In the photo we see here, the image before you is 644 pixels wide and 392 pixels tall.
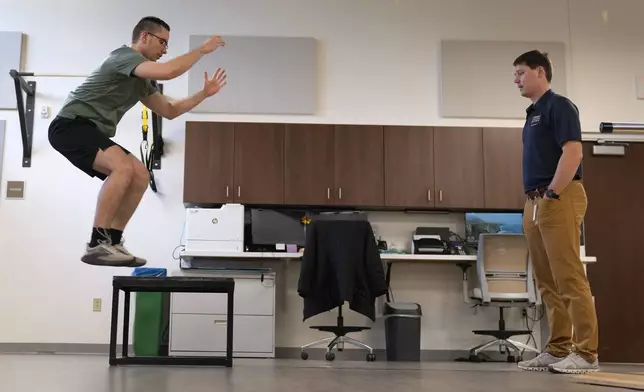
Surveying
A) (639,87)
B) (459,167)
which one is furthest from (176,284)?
(639,87)

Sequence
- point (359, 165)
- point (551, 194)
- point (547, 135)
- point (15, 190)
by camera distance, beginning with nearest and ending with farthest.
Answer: point (551, 194)
point (547, 135)
point (359, 165)
point (15, 190)

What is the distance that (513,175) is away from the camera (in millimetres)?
5770

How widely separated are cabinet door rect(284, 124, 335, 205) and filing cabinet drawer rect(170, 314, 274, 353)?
1238 millimetres

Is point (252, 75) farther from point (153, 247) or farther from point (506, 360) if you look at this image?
point (506, 360)

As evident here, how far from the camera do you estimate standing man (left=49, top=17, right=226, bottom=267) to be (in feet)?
9.53

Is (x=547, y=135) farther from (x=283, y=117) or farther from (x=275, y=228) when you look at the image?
(x=283, y=117)

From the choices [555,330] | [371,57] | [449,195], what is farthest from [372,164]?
[555,330]

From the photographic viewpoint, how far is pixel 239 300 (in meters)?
5.24

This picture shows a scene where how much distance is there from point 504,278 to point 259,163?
2542 mm

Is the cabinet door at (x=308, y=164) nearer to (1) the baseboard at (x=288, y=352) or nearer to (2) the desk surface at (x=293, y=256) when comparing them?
(2) the desk surface at (x=293, y=256)

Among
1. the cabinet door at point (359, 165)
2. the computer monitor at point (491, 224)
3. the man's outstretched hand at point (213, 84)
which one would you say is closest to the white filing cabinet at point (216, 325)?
the cabinet door at point (359, 165)

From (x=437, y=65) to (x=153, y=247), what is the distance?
3517mm

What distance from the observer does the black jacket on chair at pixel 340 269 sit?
489cm

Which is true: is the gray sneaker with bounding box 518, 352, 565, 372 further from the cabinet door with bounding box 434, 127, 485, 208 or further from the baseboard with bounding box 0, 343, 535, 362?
the cabinet door with bounding box 434, 127, 485, 208
